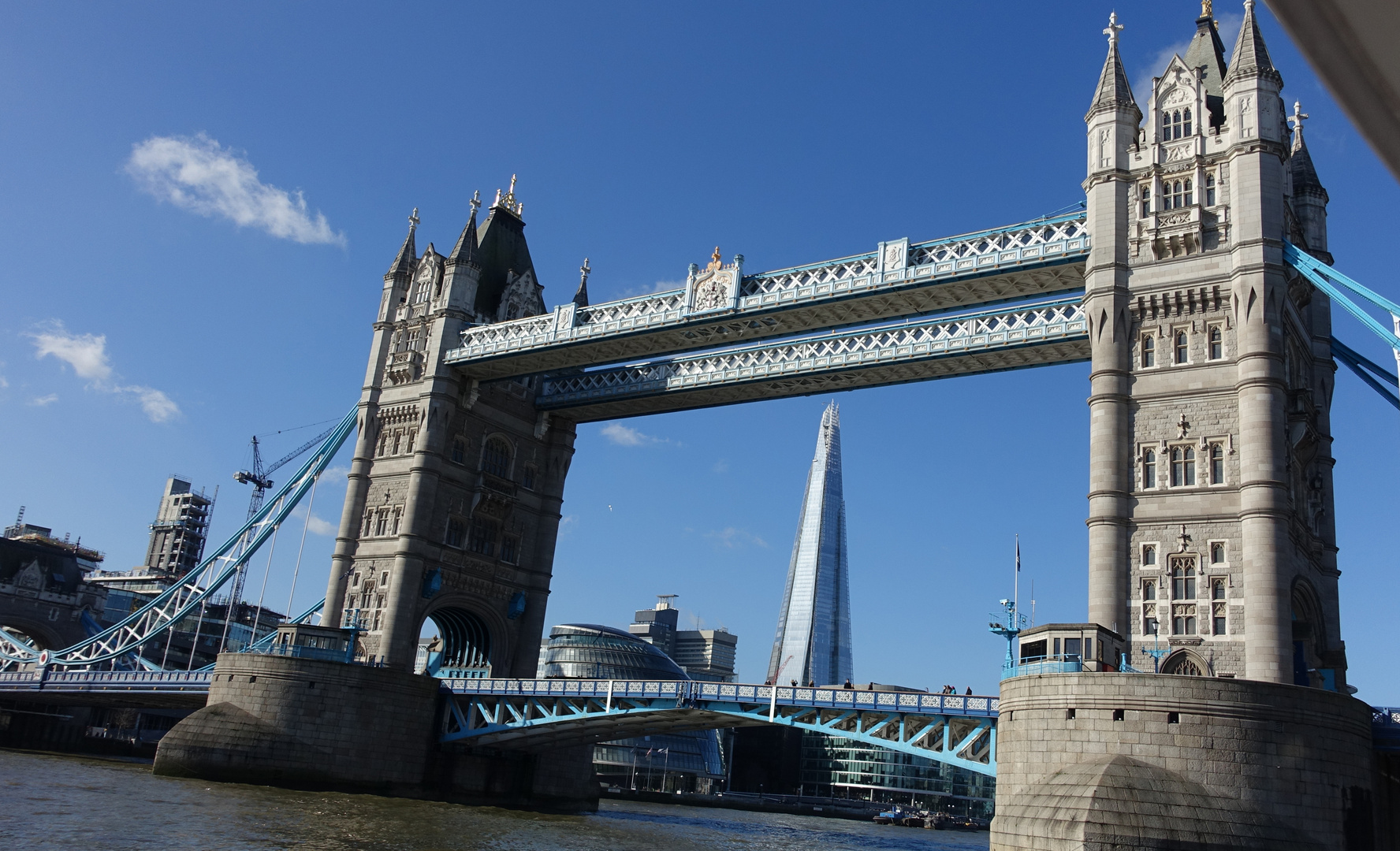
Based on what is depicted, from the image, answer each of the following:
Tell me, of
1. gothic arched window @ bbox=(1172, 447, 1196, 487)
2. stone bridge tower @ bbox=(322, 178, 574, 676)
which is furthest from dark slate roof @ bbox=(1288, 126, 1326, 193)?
stone bridge tower @ bbox=(322, 178, 574, 676)

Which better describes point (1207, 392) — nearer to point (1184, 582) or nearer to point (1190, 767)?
point (1184, 582)

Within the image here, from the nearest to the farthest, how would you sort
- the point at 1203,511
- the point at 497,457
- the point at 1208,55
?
1. the point at 1203,511
2. the point at 1208,55
3. the point at 497,457

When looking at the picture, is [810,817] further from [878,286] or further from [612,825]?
[878,286]

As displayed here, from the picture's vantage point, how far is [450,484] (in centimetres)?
6122

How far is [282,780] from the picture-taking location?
166ft

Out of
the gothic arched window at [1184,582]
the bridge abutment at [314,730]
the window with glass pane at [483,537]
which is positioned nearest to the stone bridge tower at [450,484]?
the window with glass pane at [483,537]

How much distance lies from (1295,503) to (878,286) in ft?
58.0

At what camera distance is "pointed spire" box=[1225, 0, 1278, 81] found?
3984 centimetres

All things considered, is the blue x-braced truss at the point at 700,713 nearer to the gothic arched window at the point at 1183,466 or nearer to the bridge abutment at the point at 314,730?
the bridge abutment at the point at 314,730

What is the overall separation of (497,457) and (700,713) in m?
21.6

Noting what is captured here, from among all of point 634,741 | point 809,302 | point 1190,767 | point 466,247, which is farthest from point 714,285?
point 634,741

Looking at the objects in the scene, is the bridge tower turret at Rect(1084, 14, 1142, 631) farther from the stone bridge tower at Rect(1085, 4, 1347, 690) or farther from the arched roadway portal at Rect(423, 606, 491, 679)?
the arched roadway portal at Rect(423, 606, 491, 679)

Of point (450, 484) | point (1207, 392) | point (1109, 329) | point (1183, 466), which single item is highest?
point (1109, 329)

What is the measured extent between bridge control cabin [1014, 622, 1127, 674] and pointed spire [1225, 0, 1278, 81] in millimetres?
19922
